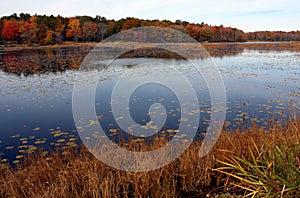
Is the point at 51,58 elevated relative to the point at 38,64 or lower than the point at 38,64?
elevated

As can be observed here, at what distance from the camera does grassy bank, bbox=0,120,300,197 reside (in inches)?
113

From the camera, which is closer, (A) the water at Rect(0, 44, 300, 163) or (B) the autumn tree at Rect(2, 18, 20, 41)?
(A) the water at Rect(0, 44, 300, 163)

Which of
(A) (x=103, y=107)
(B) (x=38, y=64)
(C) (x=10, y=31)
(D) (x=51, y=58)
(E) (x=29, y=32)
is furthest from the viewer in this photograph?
(C) (x=10, y=31)

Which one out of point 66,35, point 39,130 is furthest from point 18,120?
point 66,35

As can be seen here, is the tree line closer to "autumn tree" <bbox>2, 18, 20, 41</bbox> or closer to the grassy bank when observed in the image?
"autumn tree" <bbox>2, 18, 20, 41</bbox>

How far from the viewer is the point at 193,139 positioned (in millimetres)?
5676

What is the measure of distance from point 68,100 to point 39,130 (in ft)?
10.9

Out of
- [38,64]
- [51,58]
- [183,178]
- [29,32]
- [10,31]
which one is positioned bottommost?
[183,178]

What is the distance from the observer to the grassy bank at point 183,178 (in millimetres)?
2867

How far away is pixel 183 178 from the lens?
11.9ft

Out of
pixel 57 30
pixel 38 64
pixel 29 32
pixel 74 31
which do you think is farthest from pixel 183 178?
pixel 57 30

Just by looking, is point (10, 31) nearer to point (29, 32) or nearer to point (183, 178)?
point (29, 32)

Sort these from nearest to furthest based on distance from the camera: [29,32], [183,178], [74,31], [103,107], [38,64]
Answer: [183,178] < [103,107] < [38,64] < [29,32] < [74,31]

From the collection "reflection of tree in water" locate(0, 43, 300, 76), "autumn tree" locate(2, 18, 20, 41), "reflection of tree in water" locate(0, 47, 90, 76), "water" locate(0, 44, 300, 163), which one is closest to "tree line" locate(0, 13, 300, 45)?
"autumn tree" locate(2, 18, 20, 41)
